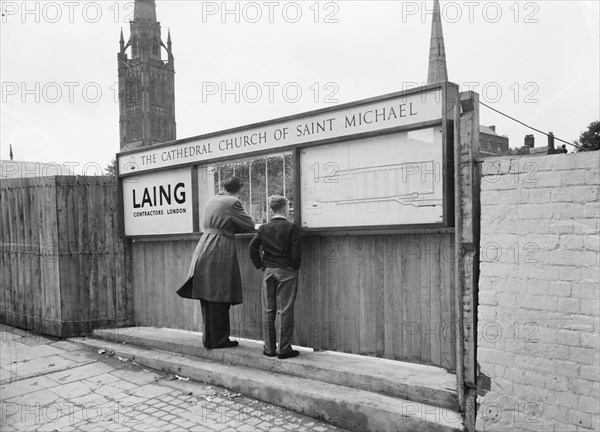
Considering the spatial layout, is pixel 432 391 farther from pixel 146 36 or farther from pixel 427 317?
pixel 146 36

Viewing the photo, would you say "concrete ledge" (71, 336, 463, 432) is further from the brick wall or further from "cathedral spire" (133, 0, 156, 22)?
"cathedral spire" (133, 0, 156, 22)

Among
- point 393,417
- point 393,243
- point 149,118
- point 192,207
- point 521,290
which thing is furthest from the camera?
point 149,118

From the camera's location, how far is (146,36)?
8825 centimetres

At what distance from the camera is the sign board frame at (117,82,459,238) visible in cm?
400

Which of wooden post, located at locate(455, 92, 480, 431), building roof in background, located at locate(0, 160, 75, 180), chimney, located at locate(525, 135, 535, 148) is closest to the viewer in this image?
wooden post, located at locate(455, 92, 480, 431)

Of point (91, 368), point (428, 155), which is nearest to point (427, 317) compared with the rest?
point (428, 155)

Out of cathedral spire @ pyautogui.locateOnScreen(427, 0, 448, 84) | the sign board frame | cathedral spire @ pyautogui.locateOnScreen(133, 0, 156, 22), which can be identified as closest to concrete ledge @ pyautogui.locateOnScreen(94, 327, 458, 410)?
the sign board frame

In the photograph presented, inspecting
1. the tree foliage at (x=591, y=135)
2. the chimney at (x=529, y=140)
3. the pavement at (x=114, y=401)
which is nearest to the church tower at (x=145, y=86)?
the chimney at (x=529, y=140)

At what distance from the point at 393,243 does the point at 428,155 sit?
864mm

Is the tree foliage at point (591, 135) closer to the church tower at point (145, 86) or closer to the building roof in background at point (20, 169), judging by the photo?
the building roof in background at point (20, 169)

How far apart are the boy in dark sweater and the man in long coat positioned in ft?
1.90

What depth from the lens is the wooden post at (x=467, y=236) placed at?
145 inches

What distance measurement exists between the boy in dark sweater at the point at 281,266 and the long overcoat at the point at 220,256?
1.86 feet

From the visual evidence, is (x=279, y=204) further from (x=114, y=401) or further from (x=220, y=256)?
(x=114, y=401)
